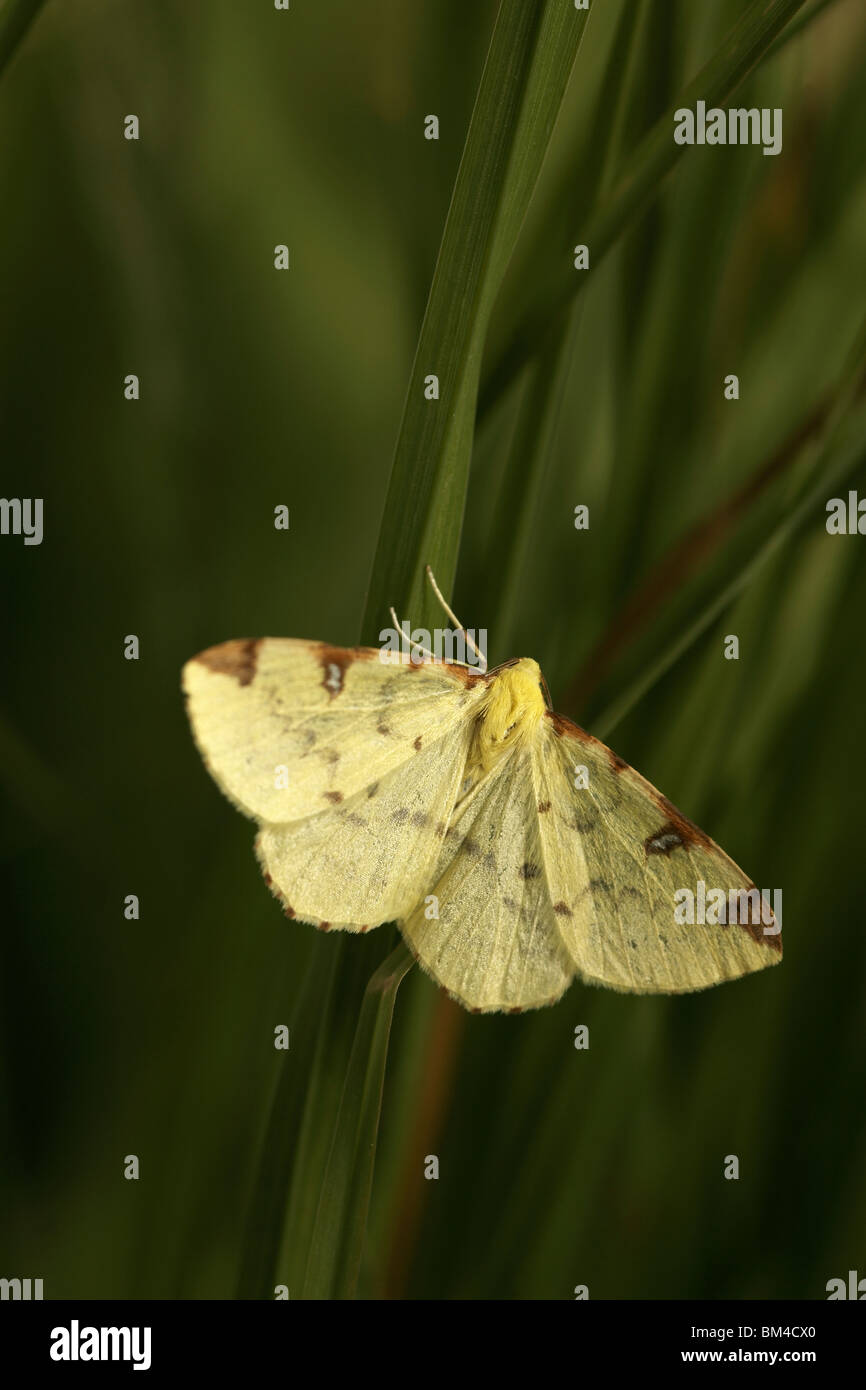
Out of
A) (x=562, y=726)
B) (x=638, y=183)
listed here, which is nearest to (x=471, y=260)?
(x=638, y=183)

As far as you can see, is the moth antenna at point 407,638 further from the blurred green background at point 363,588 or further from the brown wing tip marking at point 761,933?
the brown wing tip marking at point 761,933

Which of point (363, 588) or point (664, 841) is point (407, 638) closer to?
point (664, 841)

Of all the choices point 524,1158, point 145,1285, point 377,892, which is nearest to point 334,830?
point 377,892

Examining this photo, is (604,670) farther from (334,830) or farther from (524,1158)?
(524,1158)

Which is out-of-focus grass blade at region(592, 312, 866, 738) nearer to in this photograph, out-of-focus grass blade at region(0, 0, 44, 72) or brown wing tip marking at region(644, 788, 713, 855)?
brown wing tip marking at region(644, 788, 713, 855)

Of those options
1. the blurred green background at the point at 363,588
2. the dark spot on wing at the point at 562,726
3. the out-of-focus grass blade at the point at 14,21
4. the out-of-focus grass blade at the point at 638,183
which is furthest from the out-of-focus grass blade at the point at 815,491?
the out-of-focus grass blade at the point at 14,21
